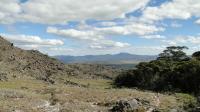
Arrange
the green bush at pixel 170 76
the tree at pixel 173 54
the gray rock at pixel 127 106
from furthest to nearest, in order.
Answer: the tree at pixel 173 54, the green bush at pixel 170 76, the gray rock at pixel 127 106

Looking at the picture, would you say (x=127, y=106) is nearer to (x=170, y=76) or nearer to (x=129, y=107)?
(x=129, y=107)

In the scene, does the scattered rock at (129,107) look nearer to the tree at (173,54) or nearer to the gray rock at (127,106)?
the gray rock at (127,106)

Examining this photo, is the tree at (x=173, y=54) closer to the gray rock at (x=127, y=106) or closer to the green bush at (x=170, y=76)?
the green bush at (x=170, y=76)

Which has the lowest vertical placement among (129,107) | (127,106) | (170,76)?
(129,107)

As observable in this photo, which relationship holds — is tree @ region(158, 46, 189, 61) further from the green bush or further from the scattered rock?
the scattered rock

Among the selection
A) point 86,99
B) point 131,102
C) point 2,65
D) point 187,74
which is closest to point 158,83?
point 187,74

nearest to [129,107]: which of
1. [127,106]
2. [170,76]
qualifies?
[127,106]

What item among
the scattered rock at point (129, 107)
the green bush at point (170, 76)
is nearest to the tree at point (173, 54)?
the green bush at point (170, 76)

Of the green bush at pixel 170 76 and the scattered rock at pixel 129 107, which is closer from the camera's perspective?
the scattered rock at pixel 129 107

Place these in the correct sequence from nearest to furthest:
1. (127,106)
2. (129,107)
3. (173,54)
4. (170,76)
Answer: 1. (129,107)
2. (127,106)
3. (170,76)
4. (173,54)

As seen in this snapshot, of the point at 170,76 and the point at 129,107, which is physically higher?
the point at 170,76

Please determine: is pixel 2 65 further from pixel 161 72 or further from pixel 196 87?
pixel 196 87

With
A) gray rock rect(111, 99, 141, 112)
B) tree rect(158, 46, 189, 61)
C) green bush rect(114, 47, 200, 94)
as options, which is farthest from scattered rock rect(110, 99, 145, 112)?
tree rect(158, 46, 189, 61)

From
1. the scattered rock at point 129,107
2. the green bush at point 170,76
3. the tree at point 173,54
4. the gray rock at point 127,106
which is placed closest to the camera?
the scattered rock at point 129,107
